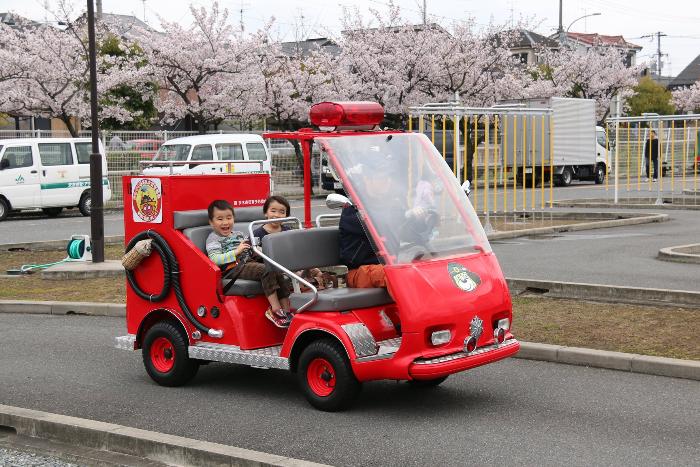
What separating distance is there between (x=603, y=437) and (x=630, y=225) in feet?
49.6

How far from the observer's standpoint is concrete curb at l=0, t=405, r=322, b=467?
5.99m

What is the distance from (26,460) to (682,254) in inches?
414

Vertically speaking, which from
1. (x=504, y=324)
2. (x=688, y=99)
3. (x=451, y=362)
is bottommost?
(x=451, y=362)

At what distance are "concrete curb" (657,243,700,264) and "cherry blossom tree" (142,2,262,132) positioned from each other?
25.3 meters

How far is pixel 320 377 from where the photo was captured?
7430 millimetres

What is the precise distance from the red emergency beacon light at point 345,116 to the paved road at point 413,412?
6.75ft

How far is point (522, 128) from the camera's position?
21.5 m

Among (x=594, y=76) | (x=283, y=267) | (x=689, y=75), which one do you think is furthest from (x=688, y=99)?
(x=283, y=267)

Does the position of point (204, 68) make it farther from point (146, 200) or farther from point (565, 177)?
point (146, 200)

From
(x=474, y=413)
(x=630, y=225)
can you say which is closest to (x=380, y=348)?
(x=474, y=413)

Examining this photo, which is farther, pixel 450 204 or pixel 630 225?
pixel 630 225

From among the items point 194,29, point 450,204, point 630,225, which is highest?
point 194,29

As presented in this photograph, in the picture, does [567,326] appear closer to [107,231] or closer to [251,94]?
[107,231]

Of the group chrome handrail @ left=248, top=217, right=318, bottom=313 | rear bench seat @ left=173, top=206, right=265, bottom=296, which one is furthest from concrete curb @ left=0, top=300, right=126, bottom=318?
chrome handrail @ left=248, top=217, right=318, bottom=313
